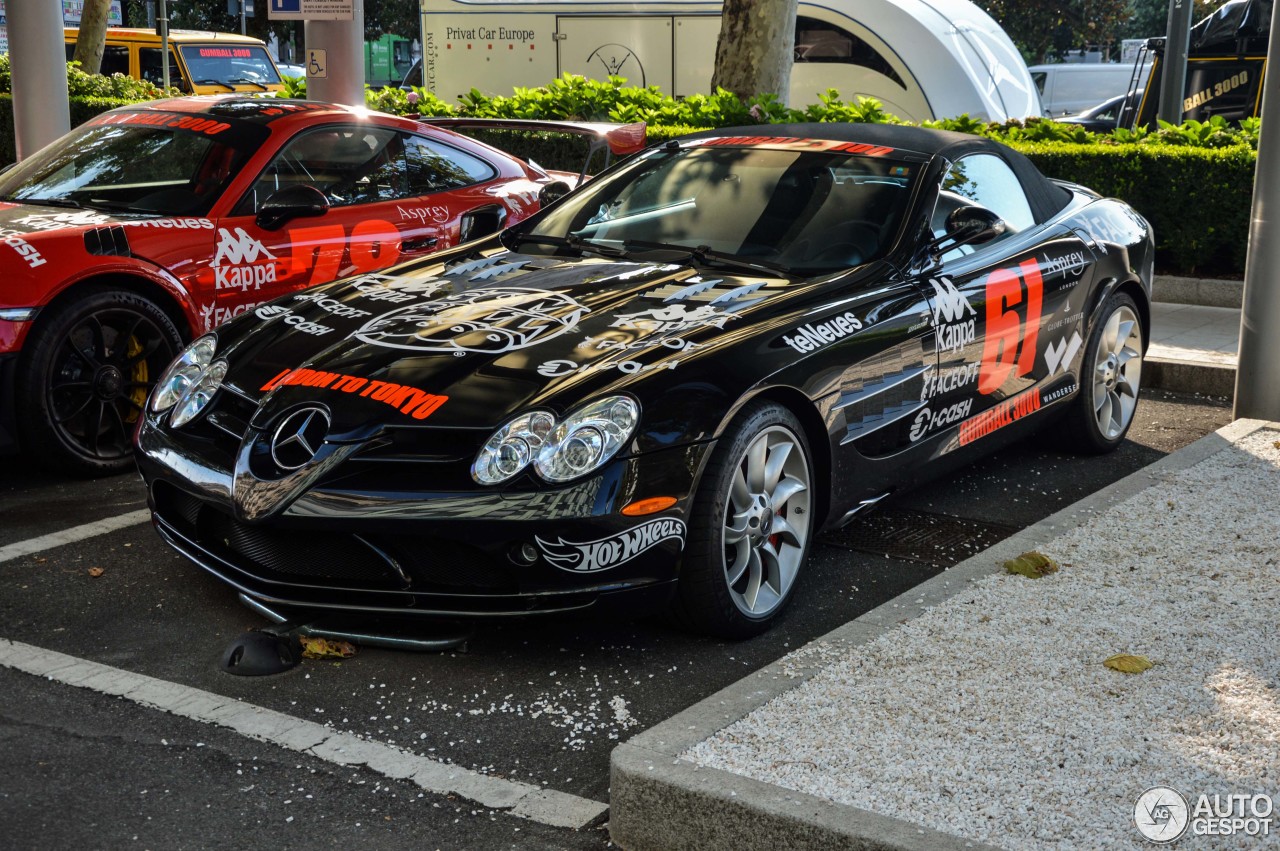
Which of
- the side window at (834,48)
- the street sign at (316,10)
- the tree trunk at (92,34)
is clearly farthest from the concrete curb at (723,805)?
the tree trunk at (92,34)

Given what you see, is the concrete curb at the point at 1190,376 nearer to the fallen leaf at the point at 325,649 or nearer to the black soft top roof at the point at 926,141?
the black soft top roof at the point at 926,141

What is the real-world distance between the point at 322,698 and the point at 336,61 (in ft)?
22.1

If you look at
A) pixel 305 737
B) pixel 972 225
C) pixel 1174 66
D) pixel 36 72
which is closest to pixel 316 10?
pixel 36 72

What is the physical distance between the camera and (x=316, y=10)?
9.45m

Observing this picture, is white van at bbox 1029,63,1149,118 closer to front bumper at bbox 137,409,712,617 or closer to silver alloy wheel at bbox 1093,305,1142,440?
silver alloy wheel at bbox 1093,305,1142,440

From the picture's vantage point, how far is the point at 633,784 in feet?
10.4

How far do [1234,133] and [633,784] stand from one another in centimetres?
956

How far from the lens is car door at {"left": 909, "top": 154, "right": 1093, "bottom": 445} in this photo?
5125 mm

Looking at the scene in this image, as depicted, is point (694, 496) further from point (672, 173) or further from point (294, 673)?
point (672, 173)

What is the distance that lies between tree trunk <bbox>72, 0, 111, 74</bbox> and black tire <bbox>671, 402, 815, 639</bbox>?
19.5 m

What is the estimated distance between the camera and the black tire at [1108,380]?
20.4 feet

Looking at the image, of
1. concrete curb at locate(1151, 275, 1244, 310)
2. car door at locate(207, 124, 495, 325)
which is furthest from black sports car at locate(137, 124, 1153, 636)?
concrete curb at locate(1151, 275, 1244, 310)

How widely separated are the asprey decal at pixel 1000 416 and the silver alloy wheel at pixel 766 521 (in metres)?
1.06

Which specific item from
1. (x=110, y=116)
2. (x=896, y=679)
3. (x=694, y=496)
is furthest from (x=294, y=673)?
(x=110, y=116)
